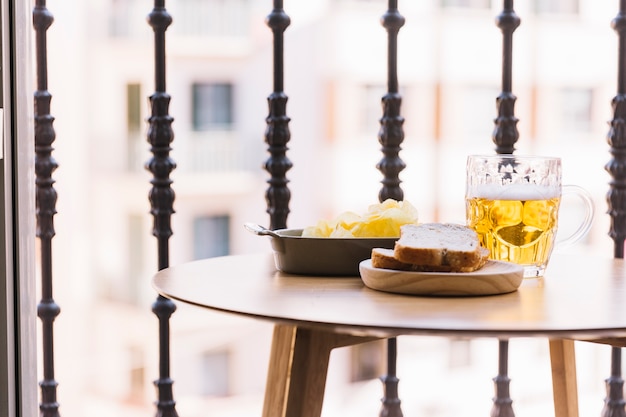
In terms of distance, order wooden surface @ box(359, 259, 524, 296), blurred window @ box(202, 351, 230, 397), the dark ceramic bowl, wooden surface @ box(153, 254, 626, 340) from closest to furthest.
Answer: wooden surface @ box(153, 254, 626, 340) < wooden surface @ box(359, 259, 524, 296) < the dark ceramic bowl < blurred window @ box(202, 351, 230, 397)

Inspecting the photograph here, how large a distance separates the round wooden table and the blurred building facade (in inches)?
257

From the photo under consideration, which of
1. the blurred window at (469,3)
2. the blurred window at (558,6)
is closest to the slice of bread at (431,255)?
the blurred window at (469,3)

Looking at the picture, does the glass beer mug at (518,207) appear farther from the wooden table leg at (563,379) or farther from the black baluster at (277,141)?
the black baluster at (277,141)

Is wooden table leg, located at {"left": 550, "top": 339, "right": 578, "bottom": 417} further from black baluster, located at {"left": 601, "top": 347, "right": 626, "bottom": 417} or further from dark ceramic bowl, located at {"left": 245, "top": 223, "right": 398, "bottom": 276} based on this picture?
dark ceramic bowl, located at {"left": 245, "top": 223, "right": 398, "bottom": 276}

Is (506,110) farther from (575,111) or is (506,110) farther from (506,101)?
(575,111)

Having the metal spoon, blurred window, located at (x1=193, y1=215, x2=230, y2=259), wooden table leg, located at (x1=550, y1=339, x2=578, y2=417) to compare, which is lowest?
blurred window, located at (x1=193, y1=215, x2=230, y2=259)

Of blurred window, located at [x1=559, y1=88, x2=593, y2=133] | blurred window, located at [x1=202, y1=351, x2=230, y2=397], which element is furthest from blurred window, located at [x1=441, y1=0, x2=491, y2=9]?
blurred window, located at [x1=202, y1=351, x2=230, y2=397]

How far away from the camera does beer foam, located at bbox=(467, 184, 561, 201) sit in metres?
0.90

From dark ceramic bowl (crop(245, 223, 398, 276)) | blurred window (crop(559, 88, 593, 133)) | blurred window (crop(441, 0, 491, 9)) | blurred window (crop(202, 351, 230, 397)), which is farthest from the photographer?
blurred window (crop(202, 351, 230, 397))

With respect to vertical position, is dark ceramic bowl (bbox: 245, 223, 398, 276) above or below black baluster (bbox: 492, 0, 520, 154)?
below

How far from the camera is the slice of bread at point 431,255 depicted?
31.0 inches

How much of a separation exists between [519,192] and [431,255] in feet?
0.55

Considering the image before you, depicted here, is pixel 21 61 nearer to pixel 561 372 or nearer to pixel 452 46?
pixel 561 372

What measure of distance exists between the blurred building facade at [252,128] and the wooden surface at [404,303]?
656 centimetres
